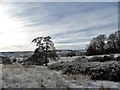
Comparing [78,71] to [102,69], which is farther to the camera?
[78,71]

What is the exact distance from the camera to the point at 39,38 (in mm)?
33469

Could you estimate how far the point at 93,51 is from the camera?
5662 cm

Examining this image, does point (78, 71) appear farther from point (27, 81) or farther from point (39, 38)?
point (39, 38)

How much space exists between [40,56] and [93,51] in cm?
2438

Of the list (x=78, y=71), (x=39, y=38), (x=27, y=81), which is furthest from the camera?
(x=39, y=38)

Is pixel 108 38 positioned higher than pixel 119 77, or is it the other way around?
pixel 108 38

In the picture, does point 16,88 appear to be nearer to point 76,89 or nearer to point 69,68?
point 76,89

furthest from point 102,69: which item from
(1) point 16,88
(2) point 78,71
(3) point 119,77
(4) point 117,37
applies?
(4) point 117,37

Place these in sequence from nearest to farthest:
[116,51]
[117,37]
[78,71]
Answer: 1. [78,71]
2. [116,51]
3. [117,37]

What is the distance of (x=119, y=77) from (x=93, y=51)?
4108 centimetres

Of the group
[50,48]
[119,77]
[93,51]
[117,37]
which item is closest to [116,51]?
[93,51]

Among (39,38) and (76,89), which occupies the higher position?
(39,38)

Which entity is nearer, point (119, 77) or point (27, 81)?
point (27, 81)

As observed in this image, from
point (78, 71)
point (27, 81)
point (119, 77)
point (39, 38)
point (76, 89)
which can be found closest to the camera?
point (76, 89)
